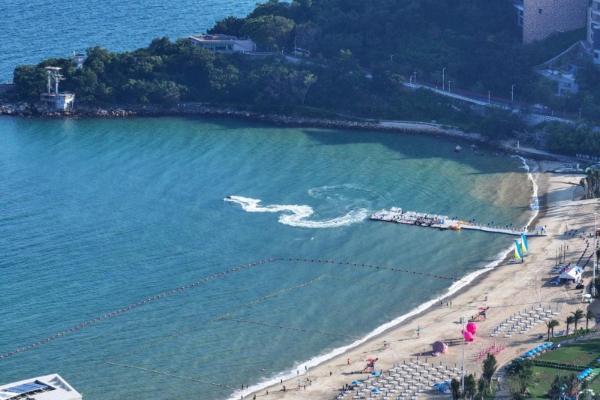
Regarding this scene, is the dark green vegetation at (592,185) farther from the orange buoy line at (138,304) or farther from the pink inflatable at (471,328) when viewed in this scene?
the pink inflatable at (471,328)

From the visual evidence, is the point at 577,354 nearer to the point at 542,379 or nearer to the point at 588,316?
the point at 542,379

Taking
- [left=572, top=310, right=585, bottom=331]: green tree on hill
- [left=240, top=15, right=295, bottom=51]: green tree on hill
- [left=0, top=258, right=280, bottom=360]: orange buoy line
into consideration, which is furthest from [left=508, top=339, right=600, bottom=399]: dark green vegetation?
[left=240, top=15, right=295, bottom=51]: green tree on hill

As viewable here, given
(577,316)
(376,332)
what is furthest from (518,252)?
(376,332)

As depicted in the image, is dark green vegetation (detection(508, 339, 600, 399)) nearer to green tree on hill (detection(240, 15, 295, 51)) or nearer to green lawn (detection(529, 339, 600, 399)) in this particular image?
green lawn (detection(529, 339, 600, 399))

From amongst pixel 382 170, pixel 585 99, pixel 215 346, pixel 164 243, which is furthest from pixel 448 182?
pixel 215 346

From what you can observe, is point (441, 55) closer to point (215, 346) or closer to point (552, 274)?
point (552, 274)

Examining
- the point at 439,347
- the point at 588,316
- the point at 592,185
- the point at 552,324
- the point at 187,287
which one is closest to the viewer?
the point at 439,347
